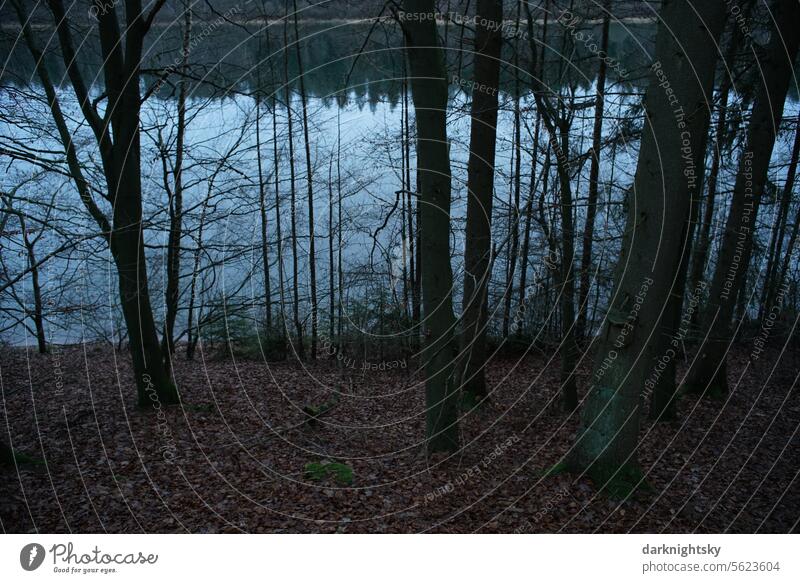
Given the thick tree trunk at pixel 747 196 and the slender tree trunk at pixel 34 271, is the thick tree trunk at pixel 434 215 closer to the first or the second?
the slender tree trunk at pixel 34 271

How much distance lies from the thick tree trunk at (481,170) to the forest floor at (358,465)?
175cm

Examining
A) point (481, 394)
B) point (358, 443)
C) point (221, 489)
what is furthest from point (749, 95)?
point (221, 489)

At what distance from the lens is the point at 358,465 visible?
6.72 meters

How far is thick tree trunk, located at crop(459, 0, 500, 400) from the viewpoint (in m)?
8.32

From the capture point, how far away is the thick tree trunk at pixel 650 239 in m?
5.05

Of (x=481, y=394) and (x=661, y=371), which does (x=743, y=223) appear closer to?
(x=661, y=371)

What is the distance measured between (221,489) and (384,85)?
14.1 meters

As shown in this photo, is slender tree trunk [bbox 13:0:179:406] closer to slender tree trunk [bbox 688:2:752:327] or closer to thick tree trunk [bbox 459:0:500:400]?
thick tree trunk [bbox 459:0:500:400]

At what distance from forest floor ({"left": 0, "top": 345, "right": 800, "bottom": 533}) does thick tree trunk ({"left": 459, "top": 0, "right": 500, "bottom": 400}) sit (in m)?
1.75

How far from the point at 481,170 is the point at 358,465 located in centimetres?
477

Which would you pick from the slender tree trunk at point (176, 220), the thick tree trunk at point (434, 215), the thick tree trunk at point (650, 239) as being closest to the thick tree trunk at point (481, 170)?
the thick tree trunk at point (434, 215)
